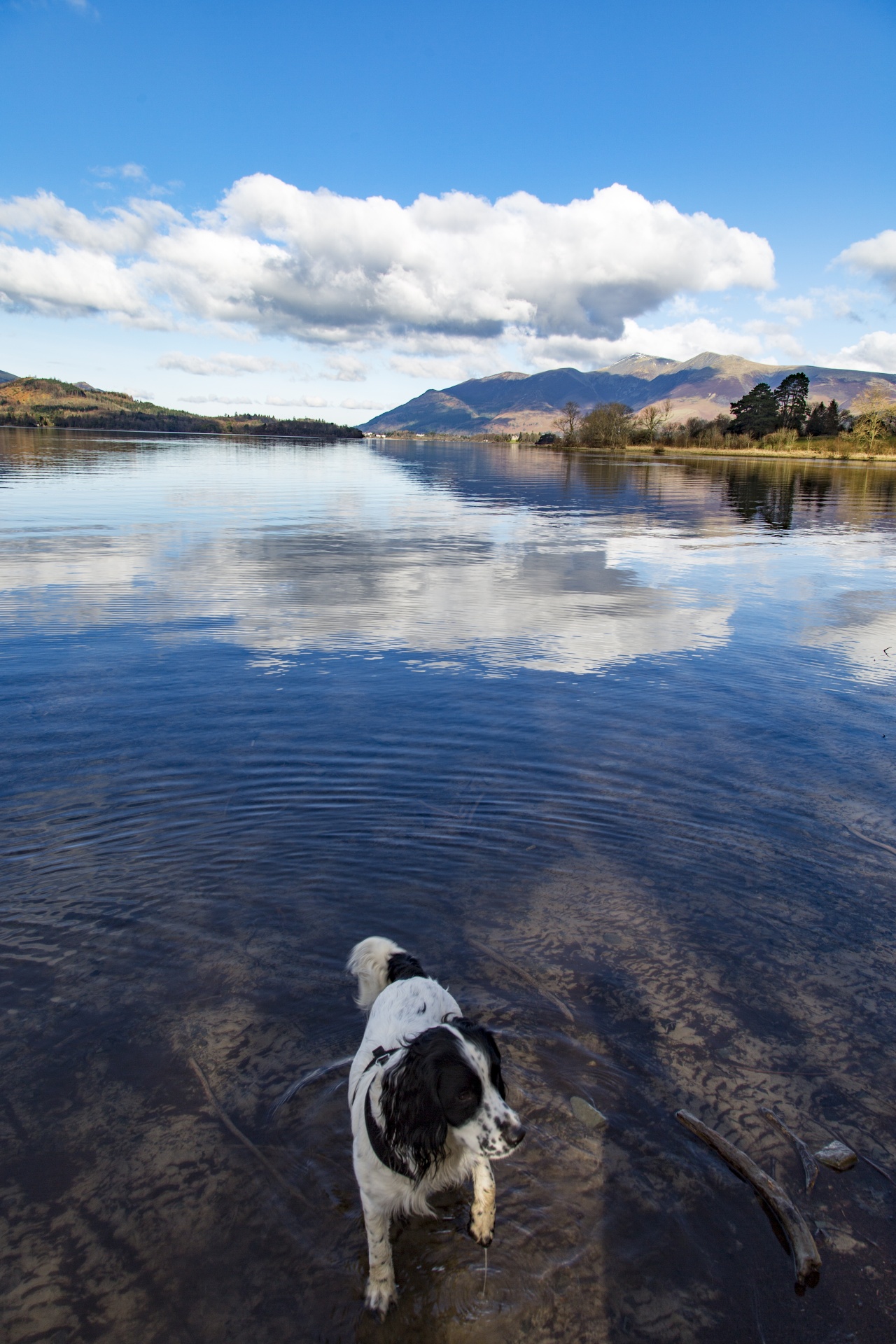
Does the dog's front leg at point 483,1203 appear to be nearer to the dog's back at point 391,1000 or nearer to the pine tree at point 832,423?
the dog's back at point 391,1000

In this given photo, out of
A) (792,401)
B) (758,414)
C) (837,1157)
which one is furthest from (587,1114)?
(792,401)

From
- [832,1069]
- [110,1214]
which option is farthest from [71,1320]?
[832,1069]

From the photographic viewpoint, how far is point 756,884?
18.6 ft

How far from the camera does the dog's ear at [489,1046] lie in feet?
9.29

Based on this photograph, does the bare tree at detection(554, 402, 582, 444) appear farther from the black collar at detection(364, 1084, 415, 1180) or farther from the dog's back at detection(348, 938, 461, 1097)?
the black collar at detection(364, 1084, 415, 1180)

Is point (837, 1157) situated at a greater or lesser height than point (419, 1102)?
lesser

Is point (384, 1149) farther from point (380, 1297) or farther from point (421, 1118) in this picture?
point (380, 1297)

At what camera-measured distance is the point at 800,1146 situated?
3508mm

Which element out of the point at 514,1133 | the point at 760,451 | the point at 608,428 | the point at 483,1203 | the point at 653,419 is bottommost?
the point at 483,1203

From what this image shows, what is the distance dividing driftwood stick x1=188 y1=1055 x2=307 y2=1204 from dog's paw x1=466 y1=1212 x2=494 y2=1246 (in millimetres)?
834

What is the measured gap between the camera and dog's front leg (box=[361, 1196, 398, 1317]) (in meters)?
2.95

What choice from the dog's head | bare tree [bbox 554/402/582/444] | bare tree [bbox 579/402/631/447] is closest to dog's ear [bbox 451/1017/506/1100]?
the dog's head

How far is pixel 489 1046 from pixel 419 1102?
1.12ft

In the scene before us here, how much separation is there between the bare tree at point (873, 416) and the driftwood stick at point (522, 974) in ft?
431
